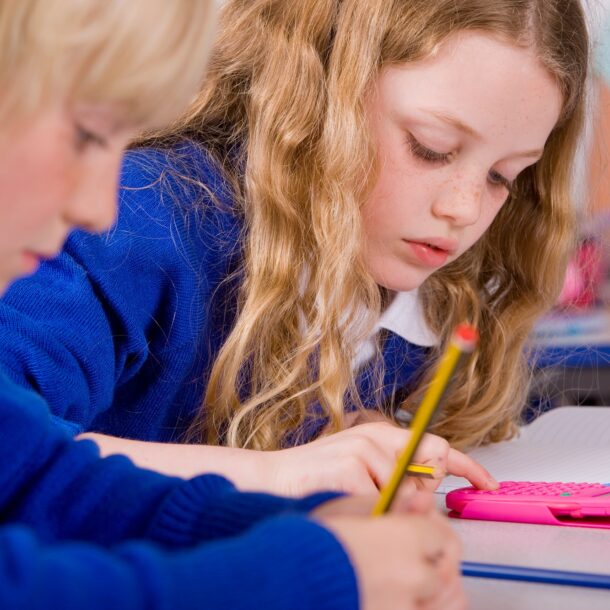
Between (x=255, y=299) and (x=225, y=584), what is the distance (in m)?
0.61

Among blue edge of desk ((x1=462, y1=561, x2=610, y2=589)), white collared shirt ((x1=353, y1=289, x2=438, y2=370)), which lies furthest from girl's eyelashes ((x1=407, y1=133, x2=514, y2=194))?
blue edge of desk ((x1=462, y1=561, x2=610, y2=589))

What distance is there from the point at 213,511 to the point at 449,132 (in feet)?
1.83

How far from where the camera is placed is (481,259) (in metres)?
1.34

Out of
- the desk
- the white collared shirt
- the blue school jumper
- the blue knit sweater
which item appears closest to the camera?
the blue knit sweater

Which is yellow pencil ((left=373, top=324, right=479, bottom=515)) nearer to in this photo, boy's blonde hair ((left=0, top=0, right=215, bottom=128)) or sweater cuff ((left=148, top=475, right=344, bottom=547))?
sweater cuff ((left=148, top=475, right=344, bottom=547))

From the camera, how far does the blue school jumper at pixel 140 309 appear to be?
33.4 inches

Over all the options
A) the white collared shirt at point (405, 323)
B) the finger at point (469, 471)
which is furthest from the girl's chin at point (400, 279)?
the finger at point (469, 471)

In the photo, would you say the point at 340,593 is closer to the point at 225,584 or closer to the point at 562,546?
the point at 225,584

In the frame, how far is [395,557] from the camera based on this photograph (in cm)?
44

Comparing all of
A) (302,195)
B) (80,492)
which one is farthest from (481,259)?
(80,492)

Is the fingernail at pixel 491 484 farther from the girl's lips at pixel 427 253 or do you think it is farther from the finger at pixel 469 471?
the girl's lips at pixel 427 253

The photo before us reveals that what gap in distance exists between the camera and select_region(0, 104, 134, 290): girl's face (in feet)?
1.51

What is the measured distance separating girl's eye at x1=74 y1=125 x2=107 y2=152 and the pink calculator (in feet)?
1.44

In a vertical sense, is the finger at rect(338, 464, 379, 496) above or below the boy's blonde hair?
below
